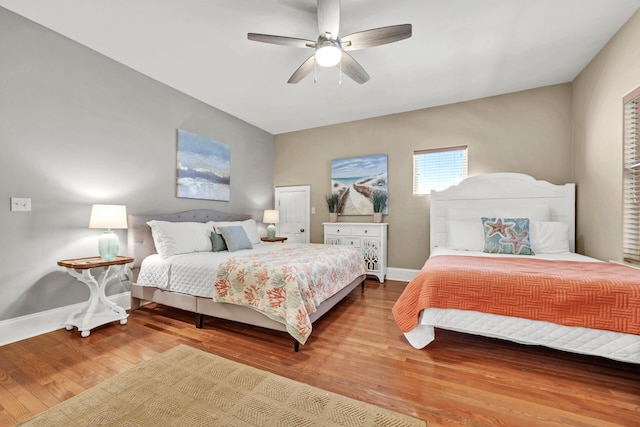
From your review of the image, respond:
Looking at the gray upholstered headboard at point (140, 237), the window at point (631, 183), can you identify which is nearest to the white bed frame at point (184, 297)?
the gray upholstered headboard at point (140, 237)

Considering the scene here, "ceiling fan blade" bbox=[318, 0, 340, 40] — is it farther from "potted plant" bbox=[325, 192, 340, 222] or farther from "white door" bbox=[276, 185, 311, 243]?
"white door" bbox=[276, 185, 311, 243]

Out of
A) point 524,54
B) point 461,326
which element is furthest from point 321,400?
point 524,54

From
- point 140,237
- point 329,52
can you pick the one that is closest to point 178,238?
point 140,237

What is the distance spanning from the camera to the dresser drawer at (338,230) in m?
4.44

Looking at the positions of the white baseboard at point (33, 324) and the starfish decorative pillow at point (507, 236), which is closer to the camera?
the white baseboard at point (33, 324)

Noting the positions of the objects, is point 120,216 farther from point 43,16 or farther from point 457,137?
point 457,137

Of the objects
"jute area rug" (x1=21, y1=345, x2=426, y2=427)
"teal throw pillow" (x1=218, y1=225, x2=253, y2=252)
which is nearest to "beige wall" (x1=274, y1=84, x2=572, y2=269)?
"teal throw pillow" (x1=218, y1=225, x2=253, y2=252)

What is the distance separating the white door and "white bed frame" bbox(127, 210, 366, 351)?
5.85 feet

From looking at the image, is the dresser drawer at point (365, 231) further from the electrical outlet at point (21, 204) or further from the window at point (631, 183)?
the electrical outlet at point (21, 204)

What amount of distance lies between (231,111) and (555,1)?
4.02 meters

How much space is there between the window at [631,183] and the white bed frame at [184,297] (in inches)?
102

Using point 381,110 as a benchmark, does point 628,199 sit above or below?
below

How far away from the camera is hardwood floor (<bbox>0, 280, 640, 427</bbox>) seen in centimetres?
146

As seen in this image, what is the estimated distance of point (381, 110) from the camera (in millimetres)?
4273
